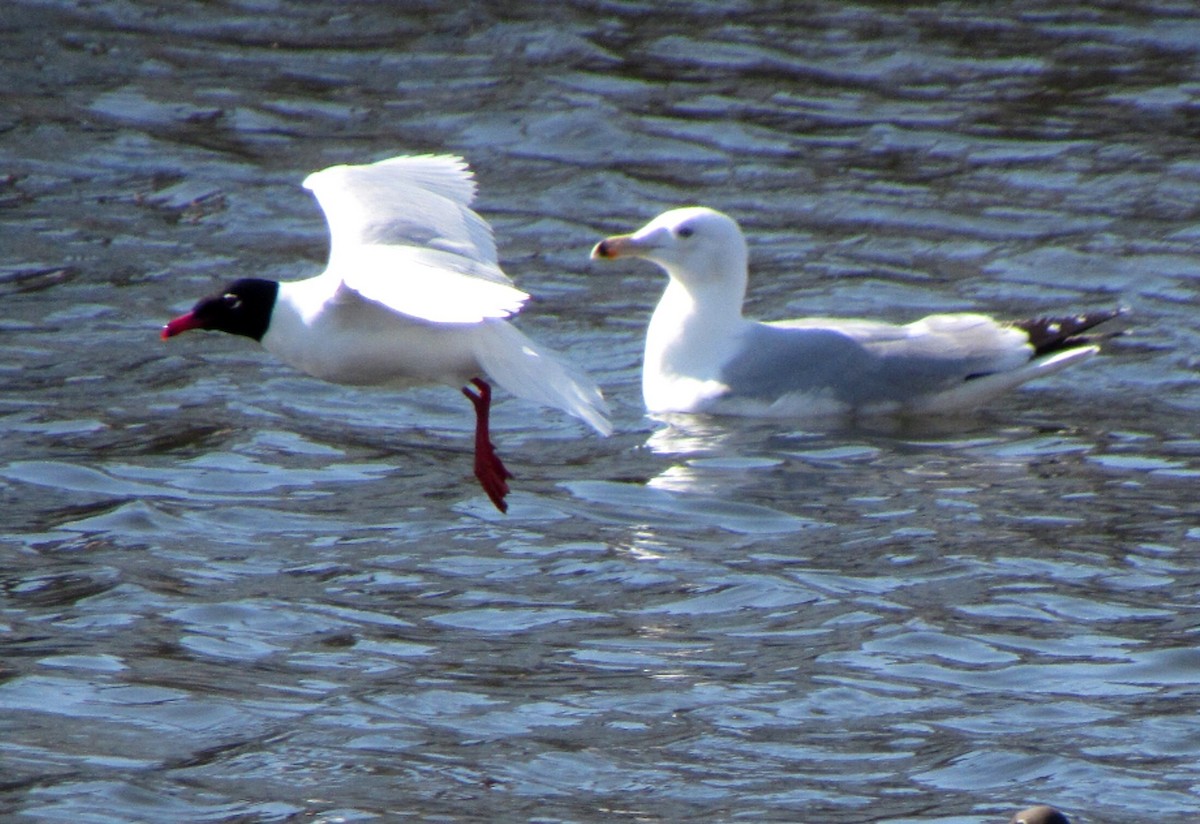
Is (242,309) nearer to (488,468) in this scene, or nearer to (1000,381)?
(488,468)

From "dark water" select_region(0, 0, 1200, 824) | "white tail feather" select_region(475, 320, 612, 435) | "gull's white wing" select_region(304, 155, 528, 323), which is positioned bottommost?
"dark water" select_region(0, 0, 1200, 824)

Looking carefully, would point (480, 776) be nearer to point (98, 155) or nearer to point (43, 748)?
point (43, 748)

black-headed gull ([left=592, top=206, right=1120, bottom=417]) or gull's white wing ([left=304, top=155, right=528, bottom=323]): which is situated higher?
gull's white wing ([left=304, top=155, right=528, bottom=323])

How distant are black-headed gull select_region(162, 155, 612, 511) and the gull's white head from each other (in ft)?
7.10

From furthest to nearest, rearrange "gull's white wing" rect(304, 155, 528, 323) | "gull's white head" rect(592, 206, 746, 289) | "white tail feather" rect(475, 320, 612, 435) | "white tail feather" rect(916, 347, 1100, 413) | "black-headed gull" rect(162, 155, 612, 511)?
"gull's white head" rect(592, 206, 746, 289), "white tail feather" rect(916, 347, 1100, 413), "black-headed gull" rect(162, 155, 612, 511), "white tail feather" rect(475, 320, 612, 435), "gull's white wing" rect(304, 155, 528, 323)

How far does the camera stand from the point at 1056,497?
8.48 m

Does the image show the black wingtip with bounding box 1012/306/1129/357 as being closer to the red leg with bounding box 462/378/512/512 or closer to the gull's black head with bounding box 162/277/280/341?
the red leg with bounding box 462/378/512/512

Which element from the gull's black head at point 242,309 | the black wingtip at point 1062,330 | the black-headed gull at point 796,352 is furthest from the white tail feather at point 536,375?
the black wingtip at point 1062,330

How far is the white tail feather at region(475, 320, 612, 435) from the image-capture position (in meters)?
Answer: 6.48

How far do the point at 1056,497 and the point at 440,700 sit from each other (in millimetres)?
3083

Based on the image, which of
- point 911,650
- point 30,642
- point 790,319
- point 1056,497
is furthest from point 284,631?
point 790,319

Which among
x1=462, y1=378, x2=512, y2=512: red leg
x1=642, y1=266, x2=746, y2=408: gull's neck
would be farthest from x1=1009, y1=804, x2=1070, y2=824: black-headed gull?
x1=642, y1=266, x2=746, y2=408: gull's neck

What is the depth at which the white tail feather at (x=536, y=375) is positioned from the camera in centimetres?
648

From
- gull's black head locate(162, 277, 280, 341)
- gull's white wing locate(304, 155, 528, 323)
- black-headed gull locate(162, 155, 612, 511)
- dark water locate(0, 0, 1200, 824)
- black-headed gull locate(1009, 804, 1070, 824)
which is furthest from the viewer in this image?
gull's black head locate(162, 277, 280, 341)
